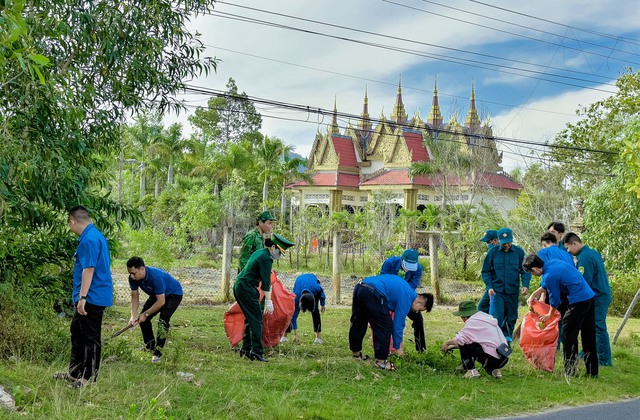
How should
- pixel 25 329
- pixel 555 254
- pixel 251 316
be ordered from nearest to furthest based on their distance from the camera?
1. pixel 25 329
2. pixel 251 316
3. pixel 555 254

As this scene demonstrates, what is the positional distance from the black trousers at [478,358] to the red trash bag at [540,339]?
87 cm

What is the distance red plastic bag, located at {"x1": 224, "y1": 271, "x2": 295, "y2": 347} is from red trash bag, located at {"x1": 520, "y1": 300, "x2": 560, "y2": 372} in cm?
321

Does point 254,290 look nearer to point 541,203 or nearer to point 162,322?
point 162,322

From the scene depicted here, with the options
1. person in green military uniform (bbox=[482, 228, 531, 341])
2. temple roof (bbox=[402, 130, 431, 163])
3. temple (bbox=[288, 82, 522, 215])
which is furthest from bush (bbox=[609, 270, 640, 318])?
temple roof (bbox=[402, 130, 431, 163])

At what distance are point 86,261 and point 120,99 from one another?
135 inches

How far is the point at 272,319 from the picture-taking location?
956 cm

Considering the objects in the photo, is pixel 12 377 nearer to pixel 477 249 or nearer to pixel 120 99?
pixel 120 99

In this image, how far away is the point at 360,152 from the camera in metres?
51.9

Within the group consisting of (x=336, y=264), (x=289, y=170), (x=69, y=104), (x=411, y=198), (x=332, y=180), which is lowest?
(x=336, y=264)

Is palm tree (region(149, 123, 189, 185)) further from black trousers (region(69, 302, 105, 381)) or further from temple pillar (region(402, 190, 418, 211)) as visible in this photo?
black trousers (region(69, 302, 105, 381))

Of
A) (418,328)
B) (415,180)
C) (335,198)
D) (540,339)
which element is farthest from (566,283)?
(335,198)

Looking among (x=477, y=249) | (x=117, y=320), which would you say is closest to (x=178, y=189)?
(x=477, y=249)

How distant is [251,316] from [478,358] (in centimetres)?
290

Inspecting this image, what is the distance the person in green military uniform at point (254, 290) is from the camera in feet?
29.1
